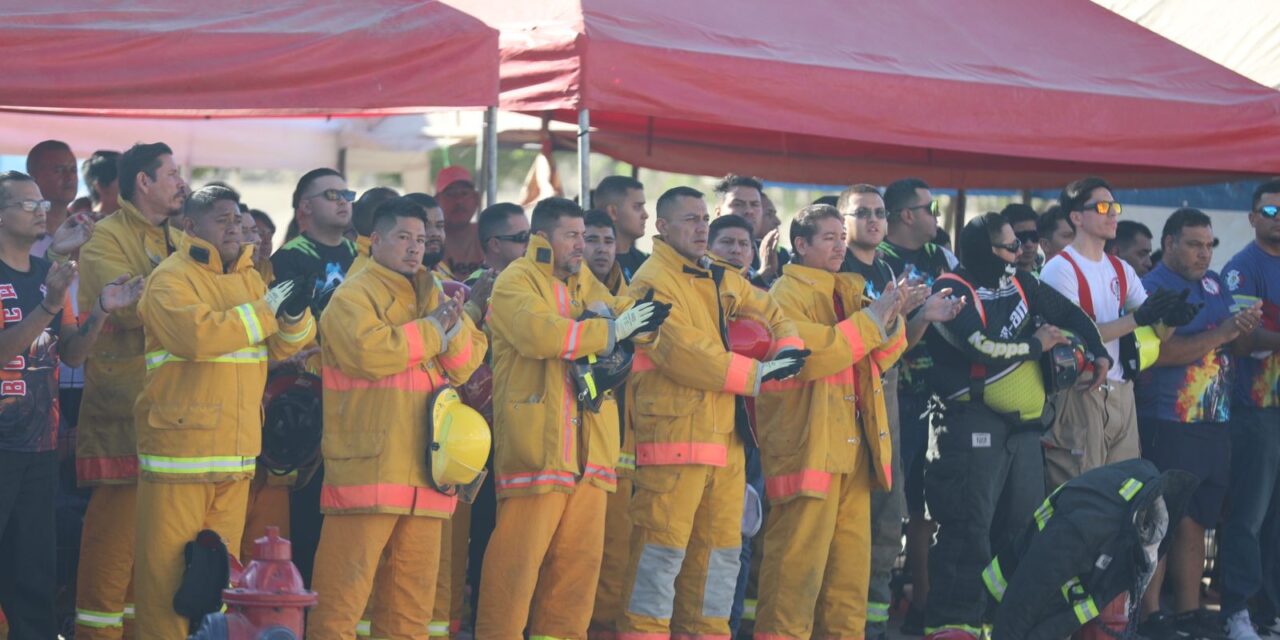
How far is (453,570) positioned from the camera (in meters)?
7.56

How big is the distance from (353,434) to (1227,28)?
773cm

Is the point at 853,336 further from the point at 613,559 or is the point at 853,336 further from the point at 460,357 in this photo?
the point at 460,357

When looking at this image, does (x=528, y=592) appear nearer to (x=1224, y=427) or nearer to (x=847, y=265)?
(x=847, y=265)

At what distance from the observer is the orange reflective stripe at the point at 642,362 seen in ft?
23.6

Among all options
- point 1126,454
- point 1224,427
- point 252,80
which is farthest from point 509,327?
point 1224,427

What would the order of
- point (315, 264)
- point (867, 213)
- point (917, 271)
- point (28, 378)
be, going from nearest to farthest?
point (28, 378) → point (315, 264) → point (867, 213) → point (917, 271)

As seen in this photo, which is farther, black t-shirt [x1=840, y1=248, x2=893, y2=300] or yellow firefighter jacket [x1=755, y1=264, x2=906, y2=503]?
black t-shirt [x1=840, y1=248, x2=893, y2=300]

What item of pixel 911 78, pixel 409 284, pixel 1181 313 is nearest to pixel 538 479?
pixel 409 284

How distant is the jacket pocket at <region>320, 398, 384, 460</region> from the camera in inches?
250

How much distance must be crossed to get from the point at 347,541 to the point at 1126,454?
13.7 feet

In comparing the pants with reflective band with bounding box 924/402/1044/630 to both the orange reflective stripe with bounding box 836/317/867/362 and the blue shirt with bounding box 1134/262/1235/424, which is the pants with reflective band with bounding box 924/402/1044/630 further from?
the blue shirt with bounding box 1134/262/1235/424

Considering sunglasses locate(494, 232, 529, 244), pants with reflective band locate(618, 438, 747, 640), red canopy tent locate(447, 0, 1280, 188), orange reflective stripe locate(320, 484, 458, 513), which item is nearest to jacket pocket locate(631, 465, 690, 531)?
pants with reflective band locate(618, 438, 747, 640)

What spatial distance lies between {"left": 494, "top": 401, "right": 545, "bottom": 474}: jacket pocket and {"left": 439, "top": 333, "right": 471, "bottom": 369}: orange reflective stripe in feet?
1.02

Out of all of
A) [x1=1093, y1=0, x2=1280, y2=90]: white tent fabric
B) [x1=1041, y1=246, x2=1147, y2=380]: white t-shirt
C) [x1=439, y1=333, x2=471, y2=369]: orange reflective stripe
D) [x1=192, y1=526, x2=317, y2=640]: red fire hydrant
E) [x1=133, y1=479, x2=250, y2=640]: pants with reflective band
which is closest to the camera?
[x1=192, y1=526, x2=317, y2=640]: red fire hydrant
